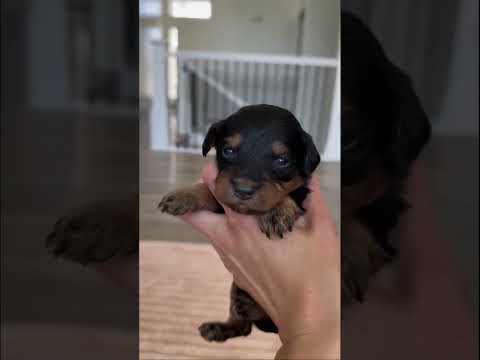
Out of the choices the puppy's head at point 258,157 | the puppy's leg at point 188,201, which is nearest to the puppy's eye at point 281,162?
the puppy's head at point 258,157

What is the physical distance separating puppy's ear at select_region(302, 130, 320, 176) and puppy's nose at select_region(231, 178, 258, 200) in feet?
0.25

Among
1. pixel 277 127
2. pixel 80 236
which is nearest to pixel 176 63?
pixel 277 127

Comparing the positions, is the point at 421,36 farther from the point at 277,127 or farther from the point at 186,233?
the point at 186,233

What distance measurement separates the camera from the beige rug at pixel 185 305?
0.56m

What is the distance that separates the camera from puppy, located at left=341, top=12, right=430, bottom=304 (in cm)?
45

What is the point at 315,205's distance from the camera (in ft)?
1.74

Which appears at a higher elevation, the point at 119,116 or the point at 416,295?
the point at 119,116

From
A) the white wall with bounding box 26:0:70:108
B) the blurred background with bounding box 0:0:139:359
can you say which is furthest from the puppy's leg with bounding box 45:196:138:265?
the white wall with bounding box 26:0:70:108

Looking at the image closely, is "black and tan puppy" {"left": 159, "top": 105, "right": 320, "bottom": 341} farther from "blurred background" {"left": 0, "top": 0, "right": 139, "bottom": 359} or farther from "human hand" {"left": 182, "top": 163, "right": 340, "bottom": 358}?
"blurred background" {"left": 0, "top": 0, "right": 139, "bottom": 359}

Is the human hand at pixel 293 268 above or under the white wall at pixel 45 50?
under

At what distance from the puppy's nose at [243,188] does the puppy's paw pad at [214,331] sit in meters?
0.16

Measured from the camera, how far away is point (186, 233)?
596 millimetres

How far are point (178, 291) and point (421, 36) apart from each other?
432 mm

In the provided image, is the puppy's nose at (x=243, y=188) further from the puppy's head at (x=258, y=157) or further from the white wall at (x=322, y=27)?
the white wall at (x=322, y=27)
